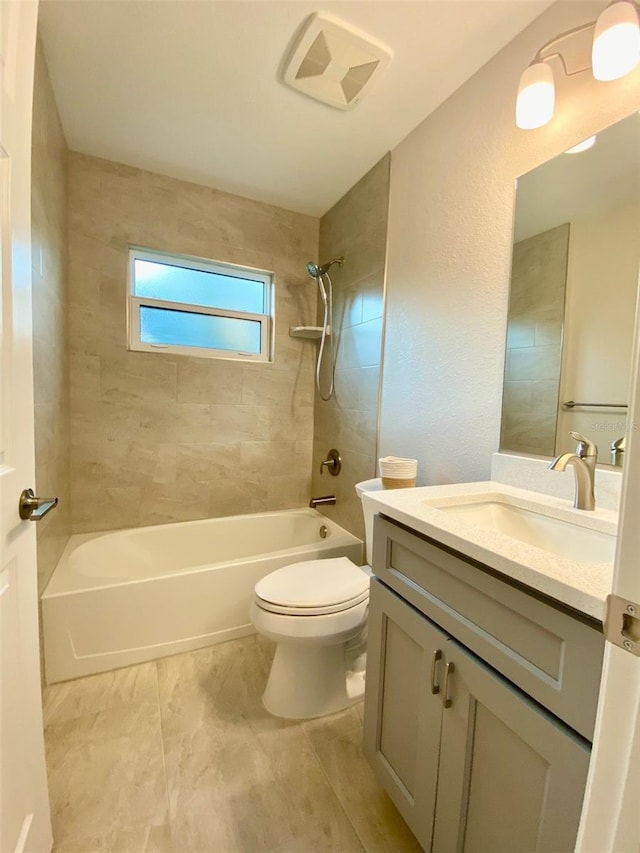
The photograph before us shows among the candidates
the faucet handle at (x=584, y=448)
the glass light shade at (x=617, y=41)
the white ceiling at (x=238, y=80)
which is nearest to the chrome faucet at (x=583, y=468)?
the faucet handle at (x=584, y=448)

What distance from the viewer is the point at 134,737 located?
124 cm

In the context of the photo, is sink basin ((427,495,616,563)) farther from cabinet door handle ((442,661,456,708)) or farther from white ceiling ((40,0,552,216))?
white ceiling ((40,0,552,216))

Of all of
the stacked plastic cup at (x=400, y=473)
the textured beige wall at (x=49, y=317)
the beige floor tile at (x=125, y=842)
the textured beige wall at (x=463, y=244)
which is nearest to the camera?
the beige floor tile at (x=125, y=842)

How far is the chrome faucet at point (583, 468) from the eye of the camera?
92 cm

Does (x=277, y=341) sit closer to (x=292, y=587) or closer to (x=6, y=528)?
(x=292, y=587)

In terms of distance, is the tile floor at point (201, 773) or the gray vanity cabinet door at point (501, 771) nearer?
the gray vanity cabinet door at point (501, 771)

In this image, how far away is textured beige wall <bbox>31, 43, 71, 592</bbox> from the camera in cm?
131

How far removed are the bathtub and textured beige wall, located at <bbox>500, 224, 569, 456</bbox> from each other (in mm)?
1183

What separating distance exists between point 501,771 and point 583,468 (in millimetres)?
688

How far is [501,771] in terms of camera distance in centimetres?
64

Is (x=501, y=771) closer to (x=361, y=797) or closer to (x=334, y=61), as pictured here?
(x=361, y=797)

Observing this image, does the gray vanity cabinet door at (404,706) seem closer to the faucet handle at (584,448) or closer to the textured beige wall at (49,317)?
the faucet handle at (584,448)

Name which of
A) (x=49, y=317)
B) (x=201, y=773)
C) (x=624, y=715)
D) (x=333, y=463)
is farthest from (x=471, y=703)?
(x=49, y=317)

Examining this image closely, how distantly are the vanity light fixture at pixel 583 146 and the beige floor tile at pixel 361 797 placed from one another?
1.97 metres
